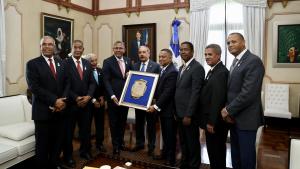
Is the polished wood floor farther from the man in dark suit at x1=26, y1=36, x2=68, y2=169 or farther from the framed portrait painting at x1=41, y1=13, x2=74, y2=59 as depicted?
the framed portrait painting at x1=41, y1=13, x2=74, y2=59

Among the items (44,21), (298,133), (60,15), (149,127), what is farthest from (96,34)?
(298,133)

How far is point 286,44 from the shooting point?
441 centimetres

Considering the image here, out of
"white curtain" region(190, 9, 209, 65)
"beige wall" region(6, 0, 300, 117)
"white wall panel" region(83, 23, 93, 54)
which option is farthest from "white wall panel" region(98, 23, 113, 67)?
"white curtain" region(190, 9, 209, 65)

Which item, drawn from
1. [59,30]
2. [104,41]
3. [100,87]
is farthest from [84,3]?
[100,87]

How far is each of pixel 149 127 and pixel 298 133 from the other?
2715 millimetres

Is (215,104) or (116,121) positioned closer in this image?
(215,104)

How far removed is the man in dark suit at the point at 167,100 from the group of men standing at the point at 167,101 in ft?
0.03

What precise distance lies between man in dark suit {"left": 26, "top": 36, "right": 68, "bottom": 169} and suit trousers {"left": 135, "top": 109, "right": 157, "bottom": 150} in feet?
2.97

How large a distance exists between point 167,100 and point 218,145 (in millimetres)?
677

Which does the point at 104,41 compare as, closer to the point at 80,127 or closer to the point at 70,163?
the point at 80,127

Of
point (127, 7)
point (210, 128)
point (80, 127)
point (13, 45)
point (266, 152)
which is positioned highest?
point (127, 7)

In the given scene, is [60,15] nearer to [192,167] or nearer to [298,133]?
[192,167]

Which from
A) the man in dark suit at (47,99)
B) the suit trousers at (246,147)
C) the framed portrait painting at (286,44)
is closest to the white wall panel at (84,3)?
the man in dark suit at (47,99)

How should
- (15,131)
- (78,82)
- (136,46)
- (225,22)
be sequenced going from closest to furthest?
(15,131), (78,82), (225,22), (136,46)
